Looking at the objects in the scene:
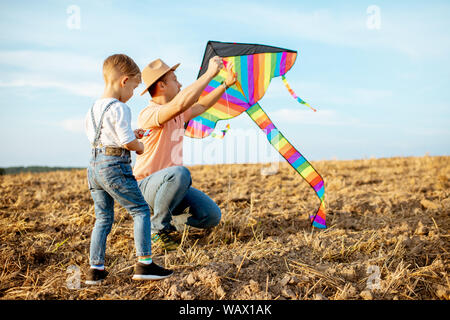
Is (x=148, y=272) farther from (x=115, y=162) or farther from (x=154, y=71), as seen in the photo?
(x=154, y=71)

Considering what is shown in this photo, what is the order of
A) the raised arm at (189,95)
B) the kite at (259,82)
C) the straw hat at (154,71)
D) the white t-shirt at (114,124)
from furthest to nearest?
1. the kite at (259,82)
2. the straw hat at (154,71)
3. the raised arm at (189,95)
4. the white t-shirt at (114,124)

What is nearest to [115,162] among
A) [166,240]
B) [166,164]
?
[166,164]

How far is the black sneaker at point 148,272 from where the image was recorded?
2.33m

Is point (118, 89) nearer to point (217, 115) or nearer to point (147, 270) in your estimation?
point (147, 270)

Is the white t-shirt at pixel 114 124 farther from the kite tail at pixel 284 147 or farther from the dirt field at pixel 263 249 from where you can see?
the kite tail at pixel 284 147

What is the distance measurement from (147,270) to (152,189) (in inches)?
39.1

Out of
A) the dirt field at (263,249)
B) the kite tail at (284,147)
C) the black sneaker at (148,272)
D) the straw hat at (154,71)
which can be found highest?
the straw hat at (154,71)

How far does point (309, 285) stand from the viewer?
7.70ft

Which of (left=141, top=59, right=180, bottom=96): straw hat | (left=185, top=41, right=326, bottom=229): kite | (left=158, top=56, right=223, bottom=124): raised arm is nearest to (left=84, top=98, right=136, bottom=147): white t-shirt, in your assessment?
(left=158, top=56, right=223, bottom=124): raised arm

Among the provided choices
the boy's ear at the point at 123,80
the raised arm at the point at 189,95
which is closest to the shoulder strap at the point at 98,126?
the boy's ear at the point at 123,80

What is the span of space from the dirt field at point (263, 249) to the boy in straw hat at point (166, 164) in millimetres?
193

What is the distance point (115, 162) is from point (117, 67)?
24.6 inches

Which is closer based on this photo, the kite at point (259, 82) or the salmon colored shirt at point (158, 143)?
the salmon colored shirt at point (158, 143)
